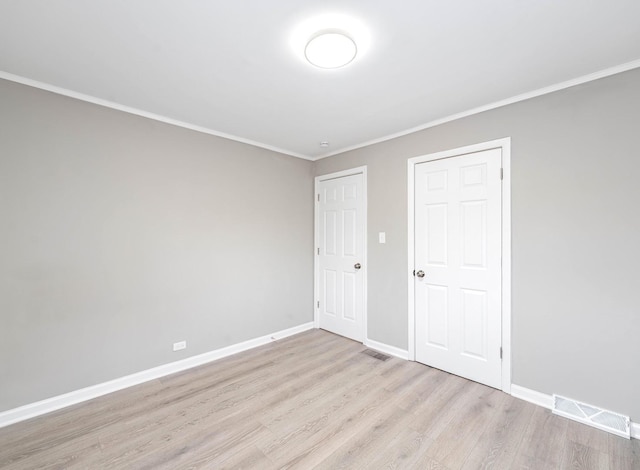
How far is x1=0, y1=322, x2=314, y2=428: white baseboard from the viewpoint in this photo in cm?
211

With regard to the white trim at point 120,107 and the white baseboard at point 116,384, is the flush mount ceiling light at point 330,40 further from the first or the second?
the white baseboard at point 116,384

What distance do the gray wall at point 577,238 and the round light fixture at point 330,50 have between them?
5.09 ft

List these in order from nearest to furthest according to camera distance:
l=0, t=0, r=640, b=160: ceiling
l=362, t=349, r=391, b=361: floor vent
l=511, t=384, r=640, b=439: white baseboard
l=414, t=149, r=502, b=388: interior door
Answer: l=0, t=0, r=640, b=160: ceiling < l=511, t=384, r=640, b=439: white baseboard < l=414, t=149, r=502, b=388: interior door < l=362, t=349, r=391, b=361: floor vent

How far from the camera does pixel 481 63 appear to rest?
1.93 metres

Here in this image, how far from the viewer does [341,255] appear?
3887mm

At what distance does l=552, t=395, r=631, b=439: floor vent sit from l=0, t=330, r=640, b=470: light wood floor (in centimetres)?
6

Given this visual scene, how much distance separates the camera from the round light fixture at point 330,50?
164 centimetres

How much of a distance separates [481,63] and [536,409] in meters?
2.62

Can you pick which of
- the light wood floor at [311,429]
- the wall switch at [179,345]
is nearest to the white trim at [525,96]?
the light wood floor at [311,429]

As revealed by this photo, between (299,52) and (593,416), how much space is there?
3.24 m

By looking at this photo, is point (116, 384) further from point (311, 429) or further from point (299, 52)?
point (299, 52)

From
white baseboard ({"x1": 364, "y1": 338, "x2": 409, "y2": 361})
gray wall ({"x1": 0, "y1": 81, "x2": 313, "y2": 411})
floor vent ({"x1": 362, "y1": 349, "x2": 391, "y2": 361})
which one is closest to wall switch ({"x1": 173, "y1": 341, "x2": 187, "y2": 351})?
gray wall ({"x1": 0, "y1": 81, "x2": 313, "y2": 411})

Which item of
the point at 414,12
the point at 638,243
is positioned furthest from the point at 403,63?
the point at 638,243

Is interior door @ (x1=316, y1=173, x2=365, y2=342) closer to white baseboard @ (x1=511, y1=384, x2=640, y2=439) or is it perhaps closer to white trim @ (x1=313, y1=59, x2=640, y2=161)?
white trim @ (x1=313, y1=59, x2=640, y2=161)
